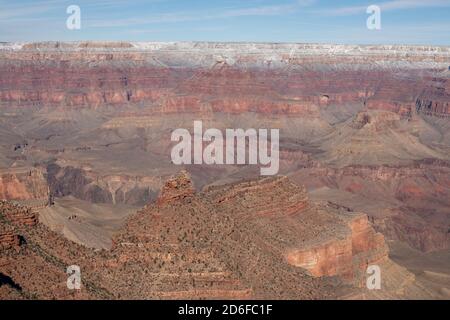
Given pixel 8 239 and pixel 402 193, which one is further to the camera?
pixel 402 193

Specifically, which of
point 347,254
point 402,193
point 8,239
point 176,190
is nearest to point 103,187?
point 402,193

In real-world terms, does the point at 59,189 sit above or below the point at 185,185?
below

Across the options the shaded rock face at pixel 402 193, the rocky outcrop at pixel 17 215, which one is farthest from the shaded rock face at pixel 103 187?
the rocky outcrop at pixel 17 215

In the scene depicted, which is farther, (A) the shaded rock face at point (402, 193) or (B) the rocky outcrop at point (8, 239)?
(A) the shaded rock face at point (402, 193)

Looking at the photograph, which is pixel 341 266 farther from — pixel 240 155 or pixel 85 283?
pixel 240 155

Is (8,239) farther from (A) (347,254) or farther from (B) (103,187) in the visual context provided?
(B) (103,187)

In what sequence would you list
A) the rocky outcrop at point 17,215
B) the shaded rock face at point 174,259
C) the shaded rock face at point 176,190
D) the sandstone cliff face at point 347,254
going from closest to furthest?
1. the shaded rock face at point 174,259
2. the rocky outcrop at point 17,215
3. the shaded rock face at point 176,190
4. the sandstone cliff face at point 347,254

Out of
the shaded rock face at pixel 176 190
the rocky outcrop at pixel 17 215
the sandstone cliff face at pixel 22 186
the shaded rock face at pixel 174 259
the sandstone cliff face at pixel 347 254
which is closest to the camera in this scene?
the shaded rock face at pixel 174 259

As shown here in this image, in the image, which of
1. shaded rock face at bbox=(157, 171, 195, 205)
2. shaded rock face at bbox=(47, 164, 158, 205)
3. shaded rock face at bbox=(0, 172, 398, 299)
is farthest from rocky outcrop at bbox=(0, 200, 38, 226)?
shaded rock face at bbox=(47, 164, 158, 205)

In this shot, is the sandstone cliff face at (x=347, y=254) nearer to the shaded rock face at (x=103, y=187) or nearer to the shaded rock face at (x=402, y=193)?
the shaded rock face at (x=402, y=193)

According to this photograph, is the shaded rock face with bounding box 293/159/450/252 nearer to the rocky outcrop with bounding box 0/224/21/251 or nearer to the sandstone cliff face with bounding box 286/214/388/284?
the sandstone cliff face with bounding box 286/214/388/284
